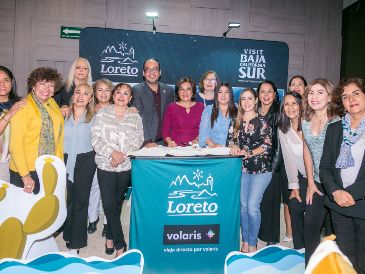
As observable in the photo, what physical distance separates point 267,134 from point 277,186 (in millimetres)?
583

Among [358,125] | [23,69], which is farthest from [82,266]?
[23,69]

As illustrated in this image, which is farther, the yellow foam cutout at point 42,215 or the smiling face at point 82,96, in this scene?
the smiling face at point 82,96

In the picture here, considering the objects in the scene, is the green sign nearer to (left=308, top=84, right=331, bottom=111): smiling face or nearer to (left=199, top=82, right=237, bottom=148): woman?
(left=199, top=82, right=237, bottom=148): woman

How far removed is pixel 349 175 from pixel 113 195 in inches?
70.8

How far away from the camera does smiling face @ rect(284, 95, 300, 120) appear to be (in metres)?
2.86

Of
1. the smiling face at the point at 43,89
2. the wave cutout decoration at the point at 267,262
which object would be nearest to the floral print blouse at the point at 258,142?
the wave cutout decoration at the point at 267,262

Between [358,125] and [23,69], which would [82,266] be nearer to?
[358,125]

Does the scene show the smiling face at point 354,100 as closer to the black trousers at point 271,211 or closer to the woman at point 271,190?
the woman at point 271,190

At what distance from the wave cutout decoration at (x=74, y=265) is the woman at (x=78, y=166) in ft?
2.92

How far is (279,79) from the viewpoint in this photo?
18.9ft

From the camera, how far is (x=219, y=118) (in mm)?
3191

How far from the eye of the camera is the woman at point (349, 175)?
201cm

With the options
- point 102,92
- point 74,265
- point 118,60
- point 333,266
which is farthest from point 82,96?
point 333,266

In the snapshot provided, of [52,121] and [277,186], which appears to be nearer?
[52,121]
